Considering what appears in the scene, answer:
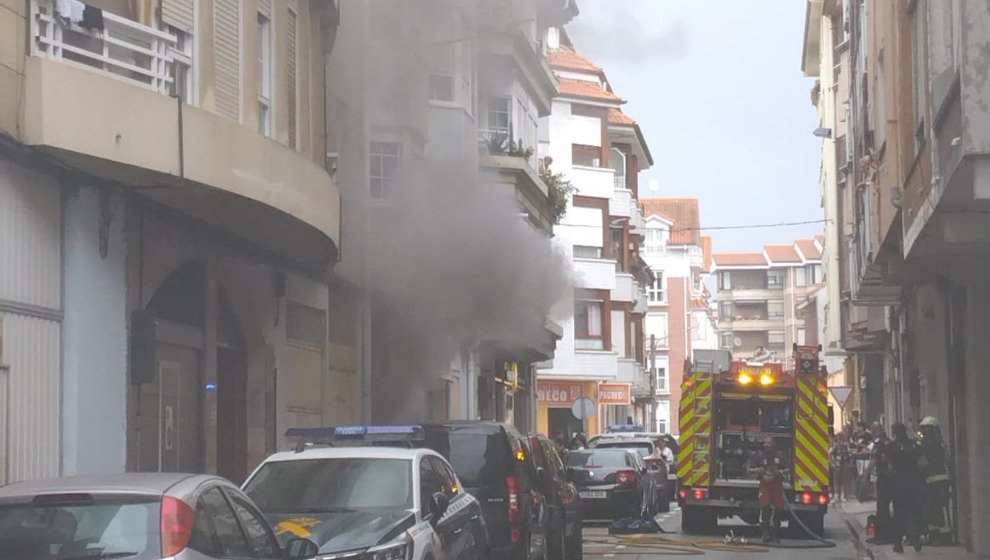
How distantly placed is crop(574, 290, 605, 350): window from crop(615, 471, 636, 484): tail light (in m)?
30.3

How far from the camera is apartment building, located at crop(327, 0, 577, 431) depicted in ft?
81.1

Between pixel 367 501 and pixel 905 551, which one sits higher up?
pixel 367 501

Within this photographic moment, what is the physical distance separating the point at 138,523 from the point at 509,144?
29.1 meters

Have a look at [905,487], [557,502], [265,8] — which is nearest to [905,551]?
[905,487]

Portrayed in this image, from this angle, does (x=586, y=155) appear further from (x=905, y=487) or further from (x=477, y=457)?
(x=477, y=457)

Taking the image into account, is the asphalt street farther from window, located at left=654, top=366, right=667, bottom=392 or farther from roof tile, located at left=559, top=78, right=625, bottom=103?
window, located at left=654, top=366, right=667, bottom=392

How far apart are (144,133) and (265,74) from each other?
4807 millimetres

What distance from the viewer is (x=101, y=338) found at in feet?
49.1

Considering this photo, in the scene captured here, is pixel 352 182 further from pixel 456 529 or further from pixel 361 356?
pixel 456 529

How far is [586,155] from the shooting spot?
57594 mm

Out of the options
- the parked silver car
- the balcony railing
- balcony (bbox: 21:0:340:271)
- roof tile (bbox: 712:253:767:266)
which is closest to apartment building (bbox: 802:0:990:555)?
balcony (bbox: 21:0:340:271)

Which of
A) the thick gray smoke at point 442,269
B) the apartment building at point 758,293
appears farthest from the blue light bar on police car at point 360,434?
the apartment building at point 758,293

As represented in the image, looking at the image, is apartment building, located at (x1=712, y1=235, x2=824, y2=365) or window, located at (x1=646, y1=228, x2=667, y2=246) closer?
window, located at (x1=646, y1=228, x2=667, y2=246)

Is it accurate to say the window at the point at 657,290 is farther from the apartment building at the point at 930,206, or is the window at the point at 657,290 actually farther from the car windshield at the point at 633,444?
the car windshield at the point at 633,444
